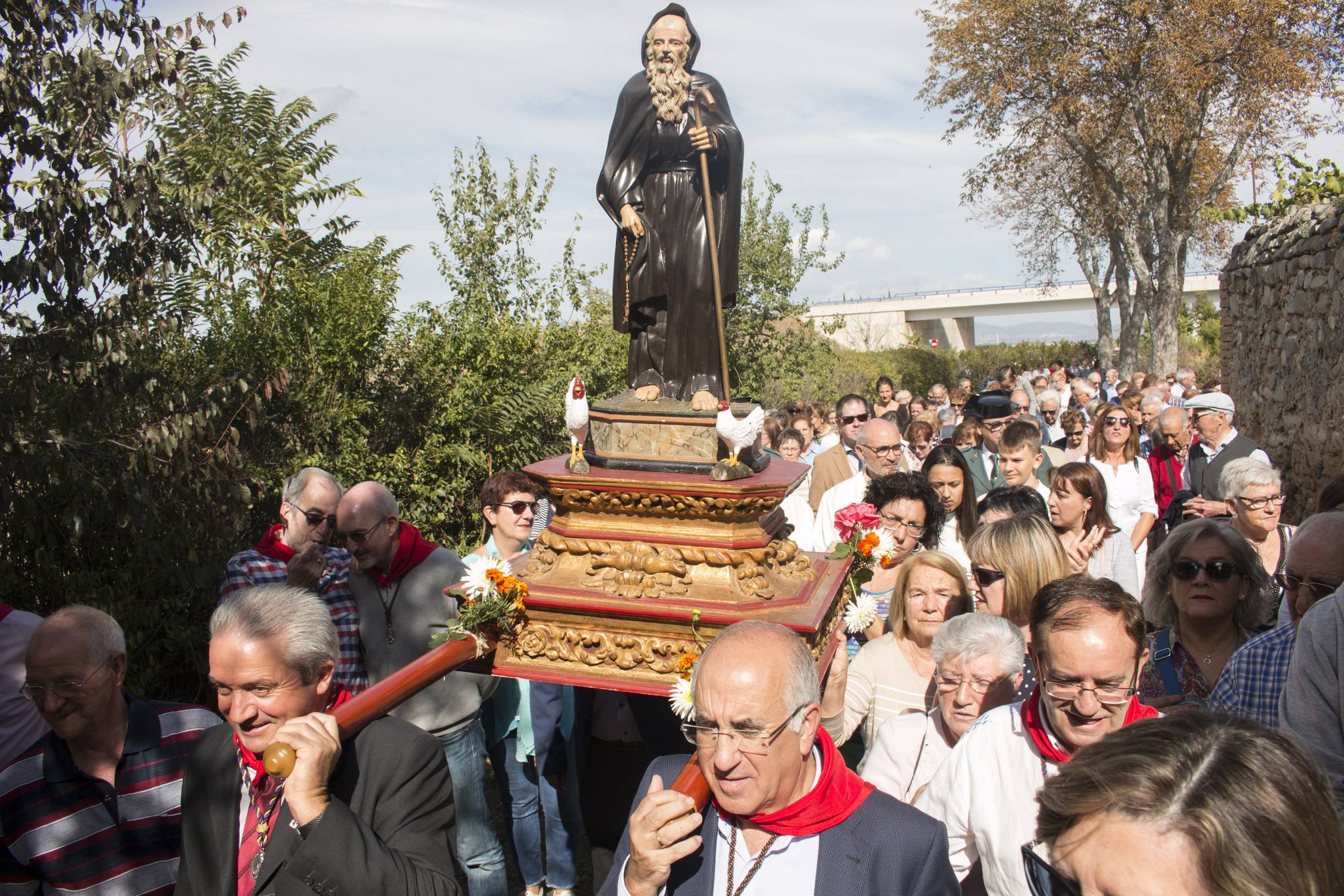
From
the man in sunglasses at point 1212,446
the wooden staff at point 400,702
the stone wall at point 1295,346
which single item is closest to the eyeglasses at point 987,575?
the wooden staff at point 400,702

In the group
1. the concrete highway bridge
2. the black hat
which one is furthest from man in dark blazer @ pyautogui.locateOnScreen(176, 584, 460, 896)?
the concrete highway bridge

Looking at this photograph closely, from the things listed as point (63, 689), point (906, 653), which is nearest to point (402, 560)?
point (63, 689)

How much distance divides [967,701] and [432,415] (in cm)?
639

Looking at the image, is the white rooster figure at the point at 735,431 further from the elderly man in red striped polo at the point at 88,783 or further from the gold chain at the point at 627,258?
the elderly man in red striped polo at the point at 88,783

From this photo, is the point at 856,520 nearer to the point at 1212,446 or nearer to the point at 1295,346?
the point at 1212,446

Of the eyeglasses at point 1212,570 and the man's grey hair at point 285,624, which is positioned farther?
the eyeglasses at point 1212,570

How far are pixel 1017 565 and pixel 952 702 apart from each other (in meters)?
0.86

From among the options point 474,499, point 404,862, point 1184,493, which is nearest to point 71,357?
point 404,862

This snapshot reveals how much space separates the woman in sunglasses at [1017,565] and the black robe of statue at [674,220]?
1.15 meters

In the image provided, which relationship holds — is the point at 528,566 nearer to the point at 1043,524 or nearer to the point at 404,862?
the point at 404,862

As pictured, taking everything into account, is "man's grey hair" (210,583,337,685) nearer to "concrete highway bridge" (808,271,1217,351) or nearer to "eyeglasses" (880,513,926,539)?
"eyeglasses" (880,513,926,539)

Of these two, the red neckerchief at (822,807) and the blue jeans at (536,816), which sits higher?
the red neckerchief at (822,807)

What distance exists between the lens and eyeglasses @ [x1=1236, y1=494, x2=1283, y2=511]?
4715 mm

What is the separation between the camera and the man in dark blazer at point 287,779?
2057 mm
